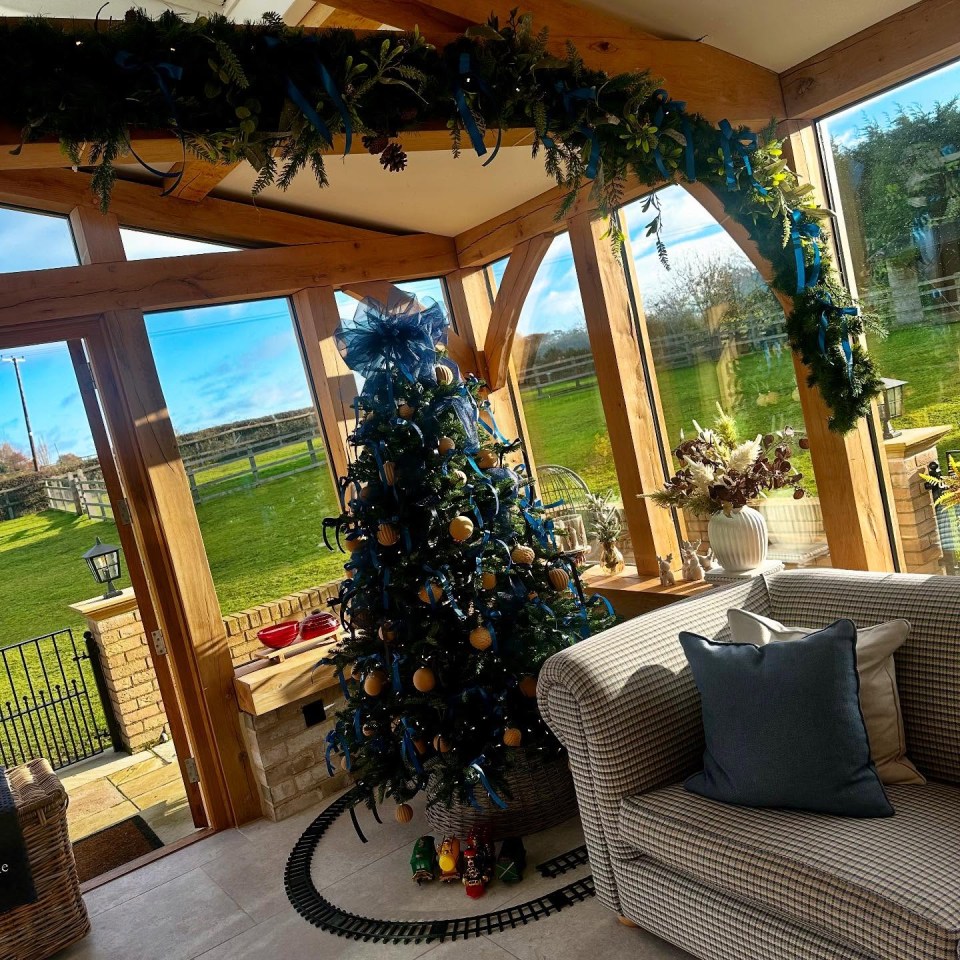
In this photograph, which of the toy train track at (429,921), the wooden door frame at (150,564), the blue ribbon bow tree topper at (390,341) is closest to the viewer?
the toy train track at (429,921)

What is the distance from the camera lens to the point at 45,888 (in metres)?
2.91

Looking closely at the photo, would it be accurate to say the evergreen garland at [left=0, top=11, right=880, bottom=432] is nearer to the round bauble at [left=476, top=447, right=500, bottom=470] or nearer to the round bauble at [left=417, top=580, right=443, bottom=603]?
the round bauble at [left=476, top=447, right=500, bottom=470]

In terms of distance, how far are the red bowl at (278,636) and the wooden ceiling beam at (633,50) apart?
246cm

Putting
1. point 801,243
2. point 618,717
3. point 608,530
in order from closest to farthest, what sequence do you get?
1. point 618,717
2. point 801,243
3. point 608,530

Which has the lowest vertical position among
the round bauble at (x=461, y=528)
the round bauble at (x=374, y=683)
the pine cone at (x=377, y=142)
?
the round bauble at (x=374, y=683)

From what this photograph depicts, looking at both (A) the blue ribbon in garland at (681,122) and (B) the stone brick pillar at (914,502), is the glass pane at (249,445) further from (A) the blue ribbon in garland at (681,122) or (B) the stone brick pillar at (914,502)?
(B) the stone brick pillar at (914,502)

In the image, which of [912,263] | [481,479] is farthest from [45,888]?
[912,263]

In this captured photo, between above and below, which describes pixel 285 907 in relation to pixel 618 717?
below

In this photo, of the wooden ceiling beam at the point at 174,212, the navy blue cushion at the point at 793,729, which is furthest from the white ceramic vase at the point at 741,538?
the wooden ceiling beam at the point at 174,212

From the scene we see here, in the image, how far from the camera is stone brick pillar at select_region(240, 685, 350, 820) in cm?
360

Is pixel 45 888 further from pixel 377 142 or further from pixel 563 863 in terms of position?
pixel 377 142

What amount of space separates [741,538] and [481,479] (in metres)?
1.05

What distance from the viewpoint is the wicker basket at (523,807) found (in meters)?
3.06

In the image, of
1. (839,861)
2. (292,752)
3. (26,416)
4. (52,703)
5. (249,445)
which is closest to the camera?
(839,861)
